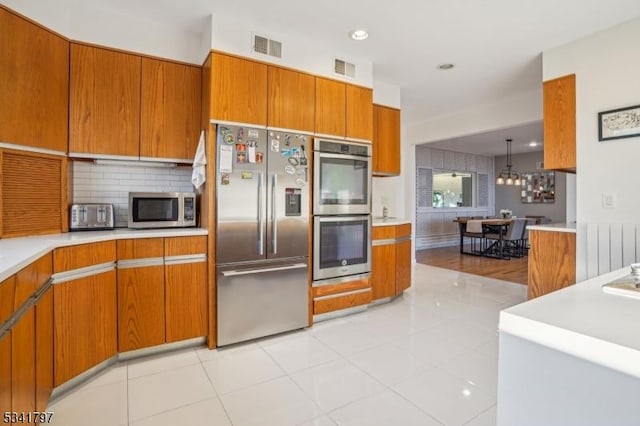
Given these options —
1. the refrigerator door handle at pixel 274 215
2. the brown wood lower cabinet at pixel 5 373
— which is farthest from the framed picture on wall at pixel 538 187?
the brown wood lower cabinet at pixel 5 373

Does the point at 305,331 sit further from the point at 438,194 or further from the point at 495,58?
the point at 438,194

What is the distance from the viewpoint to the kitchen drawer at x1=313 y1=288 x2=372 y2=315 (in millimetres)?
3090

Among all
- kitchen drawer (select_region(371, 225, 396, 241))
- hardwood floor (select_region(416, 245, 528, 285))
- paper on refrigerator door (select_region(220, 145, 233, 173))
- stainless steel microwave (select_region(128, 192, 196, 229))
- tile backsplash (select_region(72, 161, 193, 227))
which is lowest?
hardwood floor (select_region(416, 245, 528, 285))

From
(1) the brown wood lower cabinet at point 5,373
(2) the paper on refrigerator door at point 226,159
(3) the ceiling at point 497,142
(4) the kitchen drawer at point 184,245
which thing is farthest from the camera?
(3) the ceiling at point 497,142

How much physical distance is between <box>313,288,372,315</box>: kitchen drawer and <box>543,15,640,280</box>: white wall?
192cm

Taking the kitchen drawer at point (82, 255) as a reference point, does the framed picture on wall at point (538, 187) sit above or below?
above

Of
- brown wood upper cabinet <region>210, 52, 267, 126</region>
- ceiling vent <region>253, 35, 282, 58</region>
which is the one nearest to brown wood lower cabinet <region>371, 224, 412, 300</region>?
brown wood upper cabinet <region>210, 52, 267, 126</region>

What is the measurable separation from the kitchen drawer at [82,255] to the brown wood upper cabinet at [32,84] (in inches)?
32.4

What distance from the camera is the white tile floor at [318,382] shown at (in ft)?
5.82

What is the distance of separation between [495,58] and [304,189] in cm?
250

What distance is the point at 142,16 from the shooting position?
8.71 feet

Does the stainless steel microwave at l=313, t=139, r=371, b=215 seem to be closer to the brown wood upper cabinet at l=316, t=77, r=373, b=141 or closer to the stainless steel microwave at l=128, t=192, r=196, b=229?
the brown wood upper cabinet at l=316, t=77, r=373, b=141

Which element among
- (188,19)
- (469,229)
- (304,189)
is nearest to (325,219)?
(304,189)

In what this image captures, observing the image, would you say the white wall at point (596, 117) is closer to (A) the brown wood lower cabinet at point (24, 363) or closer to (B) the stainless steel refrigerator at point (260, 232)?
(B) the stainless steel refrigerator at point (260, 232)
